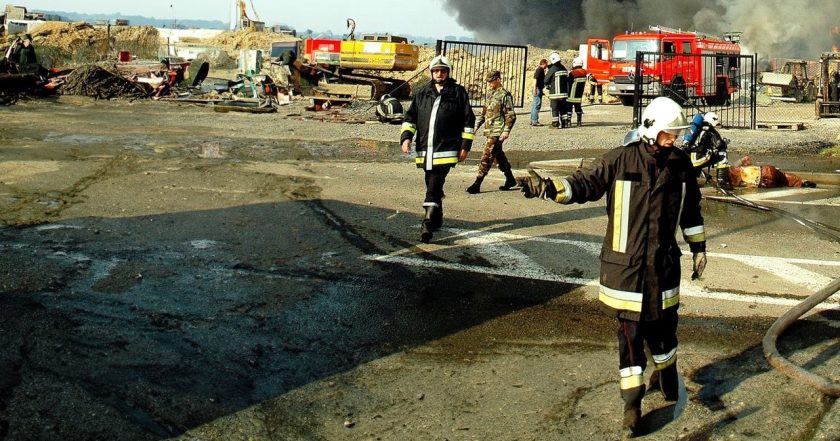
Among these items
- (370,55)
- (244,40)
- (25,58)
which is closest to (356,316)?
(25,58)

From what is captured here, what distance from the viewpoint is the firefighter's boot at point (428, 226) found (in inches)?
350

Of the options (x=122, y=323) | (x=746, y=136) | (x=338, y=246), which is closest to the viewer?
(x=122, y=323)

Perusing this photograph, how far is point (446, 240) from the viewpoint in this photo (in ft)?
29.7

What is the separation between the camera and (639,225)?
4.76m

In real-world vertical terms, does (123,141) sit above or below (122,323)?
above

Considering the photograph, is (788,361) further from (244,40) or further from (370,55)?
(244,40)

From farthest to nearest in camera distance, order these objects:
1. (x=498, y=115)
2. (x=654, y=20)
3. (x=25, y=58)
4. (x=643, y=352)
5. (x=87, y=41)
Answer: (x=87, y=41)
(x=654, y=20)
(x=25, y=58)
(x=498, y=115)
(x=643, y=352)

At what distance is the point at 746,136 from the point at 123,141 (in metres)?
12.5

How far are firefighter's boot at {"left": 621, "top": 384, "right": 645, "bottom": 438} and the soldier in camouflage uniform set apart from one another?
7093 mm

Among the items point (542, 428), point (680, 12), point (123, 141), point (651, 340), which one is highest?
point (680, 12)

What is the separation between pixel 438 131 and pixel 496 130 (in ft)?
9.38

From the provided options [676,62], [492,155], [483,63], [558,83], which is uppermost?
[483,63]

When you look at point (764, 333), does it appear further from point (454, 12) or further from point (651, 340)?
point (454, 12)

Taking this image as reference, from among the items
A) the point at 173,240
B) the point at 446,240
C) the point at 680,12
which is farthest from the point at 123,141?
the point at 680,12
